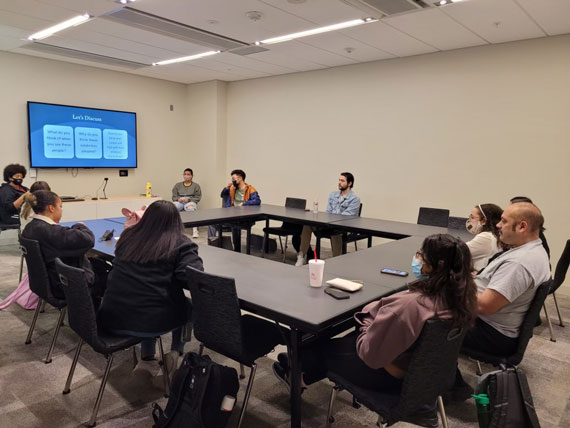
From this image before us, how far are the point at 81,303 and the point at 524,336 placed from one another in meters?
2.27

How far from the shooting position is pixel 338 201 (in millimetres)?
5680

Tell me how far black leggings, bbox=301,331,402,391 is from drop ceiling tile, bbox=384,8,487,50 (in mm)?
3240

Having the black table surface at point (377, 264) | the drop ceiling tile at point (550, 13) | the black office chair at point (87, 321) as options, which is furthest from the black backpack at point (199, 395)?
the drop ceiling tile at point (550, 13)

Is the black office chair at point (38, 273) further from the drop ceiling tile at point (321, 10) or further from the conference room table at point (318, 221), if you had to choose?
the drop ceiling tile at point (321, 10)

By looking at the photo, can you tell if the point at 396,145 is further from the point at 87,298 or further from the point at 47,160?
the point at 47,160

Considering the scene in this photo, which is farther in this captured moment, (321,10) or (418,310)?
(321,10)

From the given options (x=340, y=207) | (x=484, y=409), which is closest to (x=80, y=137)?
(x=340, y=207)

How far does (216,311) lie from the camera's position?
80.6 inches

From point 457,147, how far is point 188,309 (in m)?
4.22

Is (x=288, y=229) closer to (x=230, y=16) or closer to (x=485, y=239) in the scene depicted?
(x=230, y=16)

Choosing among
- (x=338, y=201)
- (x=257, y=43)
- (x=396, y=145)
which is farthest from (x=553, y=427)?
(x=257, y=43)

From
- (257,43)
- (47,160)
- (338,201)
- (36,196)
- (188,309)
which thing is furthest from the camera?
(47,160)

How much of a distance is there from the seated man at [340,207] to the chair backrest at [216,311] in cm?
331

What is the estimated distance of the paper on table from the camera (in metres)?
2.22
